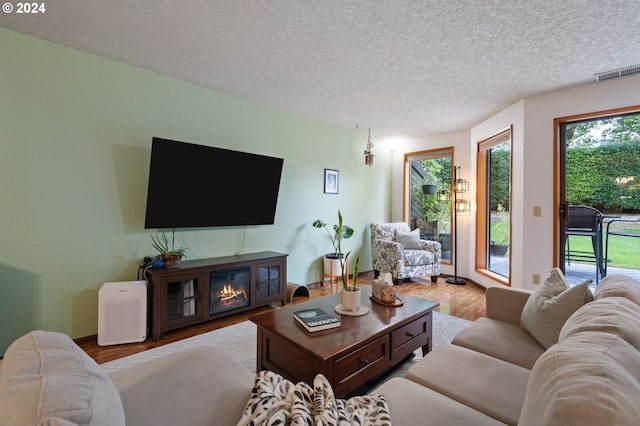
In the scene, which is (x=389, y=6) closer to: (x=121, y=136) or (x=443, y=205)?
(x=121, y=136)

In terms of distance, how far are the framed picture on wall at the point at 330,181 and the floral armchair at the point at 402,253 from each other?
1.05m

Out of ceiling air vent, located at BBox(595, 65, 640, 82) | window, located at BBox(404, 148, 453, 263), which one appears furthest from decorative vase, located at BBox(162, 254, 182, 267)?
ceiling air vent, located at BBox(595, 65, 640, 82)

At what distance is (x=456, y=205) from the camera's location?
16.2 ft

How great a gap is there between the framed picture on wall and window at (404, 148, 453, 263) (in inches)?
69.8

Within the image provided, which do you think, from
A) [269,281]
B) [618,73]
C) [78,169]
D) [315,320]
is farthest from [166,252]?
[618,73]

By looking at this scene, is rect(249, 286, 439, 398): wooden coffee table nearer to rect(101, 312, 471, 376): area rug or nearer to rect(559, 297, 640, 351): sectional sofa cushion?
rect(101, 312, 471, 376): area rug

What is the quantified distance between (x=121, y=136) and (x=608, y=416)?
11.5 feet

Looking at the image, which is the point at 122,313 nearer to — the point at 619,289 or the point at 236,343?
the point at 236,343

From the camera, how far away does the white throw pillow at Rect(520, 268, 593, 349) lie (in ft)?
5.07

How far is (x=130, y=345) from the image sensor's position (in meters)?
2.51

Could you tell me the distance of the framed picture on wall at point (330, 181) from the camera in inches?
180

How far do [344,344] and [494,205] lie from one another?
383cm

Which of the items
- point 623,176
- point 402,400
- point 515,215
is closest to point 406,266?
point 515,215

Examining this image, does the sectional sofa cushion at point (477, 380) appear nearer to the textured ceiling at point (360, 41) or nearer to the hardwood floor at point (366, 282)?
the hardwood floor at point (366, 282)
